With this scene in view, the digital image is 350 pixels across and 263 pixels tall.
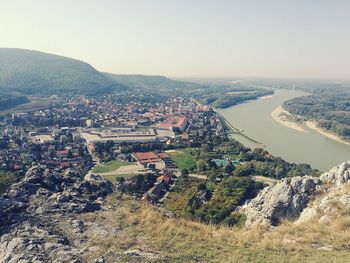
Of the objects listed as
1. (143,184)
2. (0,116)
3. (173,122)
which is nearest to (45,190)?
(143,184)

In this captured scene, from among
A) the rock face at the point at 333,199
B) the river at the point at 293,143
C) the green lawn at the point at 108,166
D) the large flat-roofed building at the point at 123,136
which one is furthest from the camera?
the large flat-roofed building at the point at 123,136

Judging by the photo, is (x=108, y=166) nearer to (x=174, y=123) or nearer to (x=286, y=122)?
(x=174, y=123)

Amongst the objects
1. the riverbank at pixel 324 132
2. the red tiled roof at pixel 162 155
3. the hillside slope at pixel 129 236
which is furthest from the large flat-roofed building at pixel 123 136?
the hillside slope at pixel 129 236

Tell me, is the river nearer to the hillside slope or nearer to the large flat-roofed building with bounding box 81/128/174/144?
the large flat-roofed building with bounding box 81/128/174/144

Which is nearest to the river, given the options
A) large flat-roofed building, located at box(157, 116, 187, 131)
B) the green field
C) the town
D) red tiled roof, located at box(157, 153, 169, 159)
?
the town

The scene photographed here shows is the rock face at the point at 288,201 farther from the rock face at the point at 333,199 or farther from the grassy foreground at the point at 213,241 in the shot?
the grassy foreground at the point at 213,241

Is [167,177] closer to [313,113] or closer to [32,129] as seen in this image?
[32,129]
